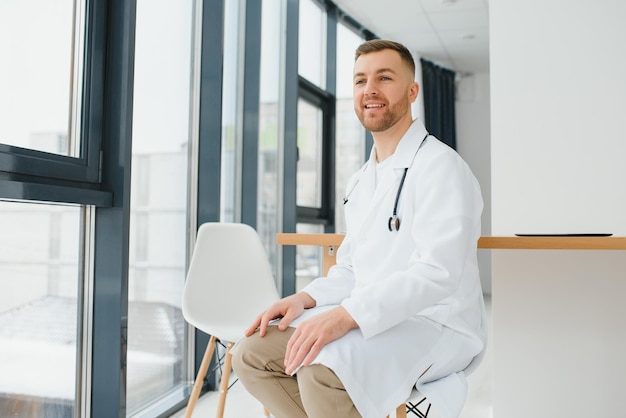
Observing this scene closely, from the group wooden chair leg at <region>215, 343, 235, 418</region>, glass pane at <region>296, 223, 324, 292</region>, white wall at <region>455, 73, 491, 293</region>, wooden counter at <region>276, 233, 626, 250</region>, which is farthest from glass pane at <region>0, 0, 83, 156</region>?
white wall at <region>455, 73, 491, 293</region>

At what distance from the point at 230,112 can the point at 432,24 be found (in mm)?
2732

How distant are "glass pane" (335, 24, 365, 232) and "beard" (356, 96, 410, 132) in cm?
334

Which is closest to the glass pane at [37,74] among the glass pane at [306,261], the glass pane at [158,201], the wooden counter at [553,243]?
the glass pane at [158,201]

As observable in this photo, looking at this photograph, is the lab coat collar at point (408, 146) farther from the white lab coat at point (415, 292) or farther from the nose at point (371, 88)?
the nose at point (371, 88)

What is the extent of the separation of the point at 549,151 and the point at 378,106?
1.12 meters

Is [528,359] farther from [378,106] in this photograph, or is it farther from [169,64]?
[169,64]

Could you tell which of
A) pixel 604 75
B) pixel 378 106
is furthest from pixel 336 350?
pixel 604 75

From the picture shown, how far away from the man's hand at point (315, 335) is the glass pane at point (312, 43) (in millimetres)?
3186

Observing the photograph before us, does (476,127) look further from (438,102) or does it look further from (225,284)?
(225,284)

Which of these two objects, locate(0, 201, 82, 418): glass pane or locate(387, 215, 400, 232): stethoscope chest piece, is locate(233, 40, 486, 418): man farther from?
locate(0, 201, 82, 418): glass pane

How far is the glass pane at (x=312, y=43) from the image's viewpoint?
415cm

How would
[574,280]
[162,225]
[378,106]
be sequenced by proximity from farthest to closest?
[162,225] < [574,280] < [378,106]

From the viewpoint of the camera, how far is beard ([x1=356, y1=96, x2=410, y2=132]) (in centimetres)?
140

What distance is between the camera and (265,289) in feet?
7.14
